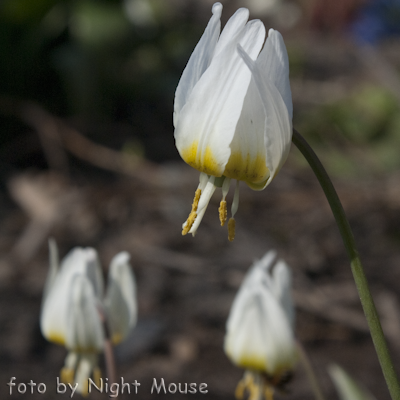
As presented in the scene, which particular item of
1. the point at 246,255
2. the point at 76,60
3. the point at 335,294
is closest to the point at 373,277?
the point at 335,294

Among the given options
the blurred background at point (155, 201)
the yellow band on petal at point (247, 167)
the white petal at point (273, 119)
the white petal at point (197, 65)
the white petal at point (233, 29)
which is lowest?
the blurred background at point (155, 201)

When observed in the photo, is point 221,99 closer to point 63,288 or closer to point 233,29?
point 233,29

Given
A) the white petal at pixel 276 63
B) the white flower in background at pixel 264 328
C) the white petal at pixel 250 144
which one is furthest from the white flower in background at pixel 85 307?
the white petal at pixel 276 63

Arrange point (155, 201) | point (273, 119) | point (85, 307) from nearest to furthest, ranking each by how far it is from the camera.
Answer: point (273, 119)
point (85, 307)
point (155, 201)

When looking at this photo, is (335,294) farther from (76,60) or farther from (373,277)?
(76,60)

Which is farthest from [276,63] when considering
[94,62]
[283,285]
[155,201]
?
[94,62]

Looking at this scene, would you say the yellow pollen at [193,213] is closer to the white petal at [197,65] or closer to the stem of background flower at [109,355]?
the white petal at [197,65]
